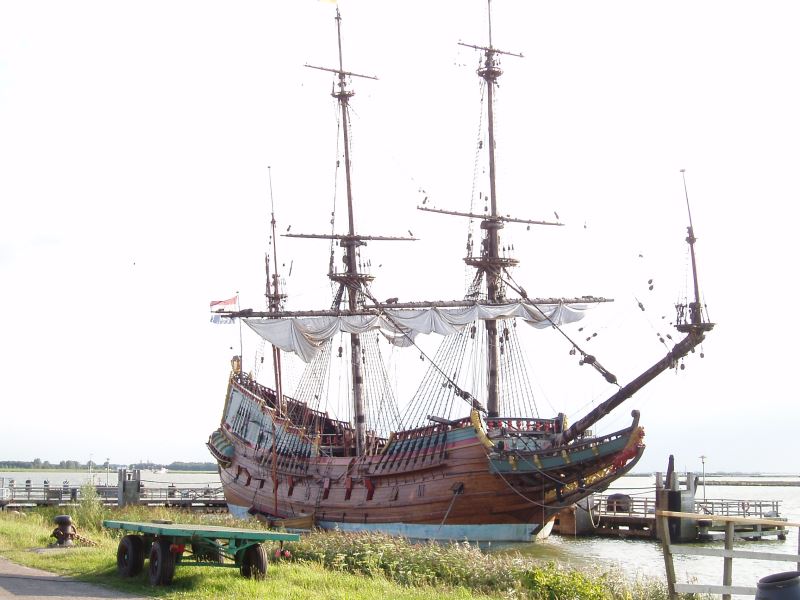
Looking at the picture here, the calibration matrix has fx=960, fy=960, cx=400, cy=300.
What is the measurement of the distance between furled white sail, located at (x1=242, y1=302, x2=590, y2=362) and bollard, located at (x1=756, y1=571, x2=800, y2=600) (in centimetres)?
3080

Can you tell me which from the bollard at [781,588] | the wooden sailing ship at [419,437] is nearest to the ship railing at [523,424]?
the wooden sailing ship at [419,437]

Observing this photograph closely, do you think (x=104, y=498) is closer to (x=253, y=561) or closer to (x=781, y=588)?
(x=253, y=561)

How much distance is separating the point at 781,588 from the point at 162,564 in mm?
9509

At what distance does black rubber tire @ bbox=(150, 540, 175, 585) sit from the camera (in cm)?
1521

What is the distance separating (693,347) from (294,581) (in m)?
19.8

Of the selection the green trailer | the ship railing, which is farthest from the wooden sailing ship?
the green trailer

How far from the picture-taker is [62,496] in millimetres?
46625

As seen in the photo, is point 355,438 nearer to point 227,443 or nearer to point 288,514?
point 288,514

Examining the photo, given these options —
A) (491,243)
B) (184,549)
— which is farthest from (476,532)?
(184,549)

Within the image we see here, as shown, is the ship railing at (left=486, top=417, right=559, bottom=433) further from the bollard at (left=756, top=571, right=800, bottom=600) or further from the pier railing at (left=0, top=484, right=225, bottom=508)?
the bollard at (left=756, top=571, right=800, bottom=600)

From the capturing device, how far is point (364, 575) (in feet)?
56.6

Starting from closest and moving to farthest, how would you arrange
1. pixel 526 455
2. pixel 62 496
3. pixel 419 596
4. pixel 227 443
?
pixel 419 596 < pixel 526 455 < pixel 62 496 < pixel 227 443

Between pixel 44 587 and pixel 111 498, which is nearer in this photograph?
pixel 44 587

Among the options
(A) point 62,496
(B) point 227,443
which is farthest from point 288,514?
(A) point 62,496
